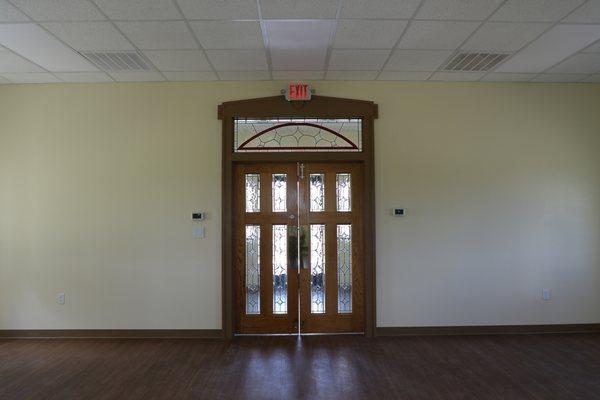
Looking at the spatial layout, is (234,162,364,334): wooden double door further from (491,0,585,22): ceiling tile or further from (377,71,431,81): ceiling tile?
(491,0,585,22): ceiling tile

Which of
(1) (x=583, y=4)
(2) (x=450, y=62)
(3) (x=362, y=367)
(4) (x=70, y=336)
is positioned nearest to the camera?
(1) (x=583, y=4)

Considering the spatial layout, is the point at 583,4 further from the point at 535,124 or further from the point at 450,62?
the point at 535,124

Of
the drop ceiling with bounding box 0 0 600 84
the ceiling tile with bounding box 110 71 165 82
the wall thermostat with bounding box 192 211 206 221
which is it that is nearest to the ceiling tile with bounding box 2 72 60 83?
the drop ceiling with bounding box 0 0 600 84

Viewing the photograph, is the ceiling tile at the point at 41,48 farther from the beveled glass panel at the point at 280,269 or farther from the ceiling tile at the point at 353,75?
the beveled glass panel at the point at 280,269

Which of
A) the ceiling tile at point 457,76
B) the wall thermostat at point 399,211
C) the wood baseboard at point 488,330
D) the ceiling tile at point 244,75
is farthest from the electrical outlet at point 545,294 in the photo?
the ceiling tile at point 244,75

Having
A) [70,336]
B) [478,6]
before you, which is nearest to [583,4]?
[478,6]

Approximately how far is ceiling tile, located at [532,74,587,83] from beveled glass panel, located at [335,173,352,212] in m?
2.40

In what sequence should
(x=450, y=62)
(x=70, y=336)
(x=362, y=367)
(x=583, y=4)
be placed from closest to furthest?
(x=583, y=4) < (x=362, y=367) < (x=450, y=62) < (x=70, y=336)

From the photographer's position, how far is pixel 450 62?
3.75 meters

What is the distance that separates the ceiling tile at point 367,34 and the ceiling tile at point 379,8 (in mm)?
88

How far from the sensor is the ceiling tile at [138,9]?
270 cm

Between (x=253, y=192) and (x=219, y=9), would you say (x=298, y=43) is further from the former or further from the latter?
(x=253, y=192)

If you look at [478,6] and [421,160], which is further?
[421,160]

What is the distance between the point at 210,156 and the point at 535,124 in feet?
12.3
